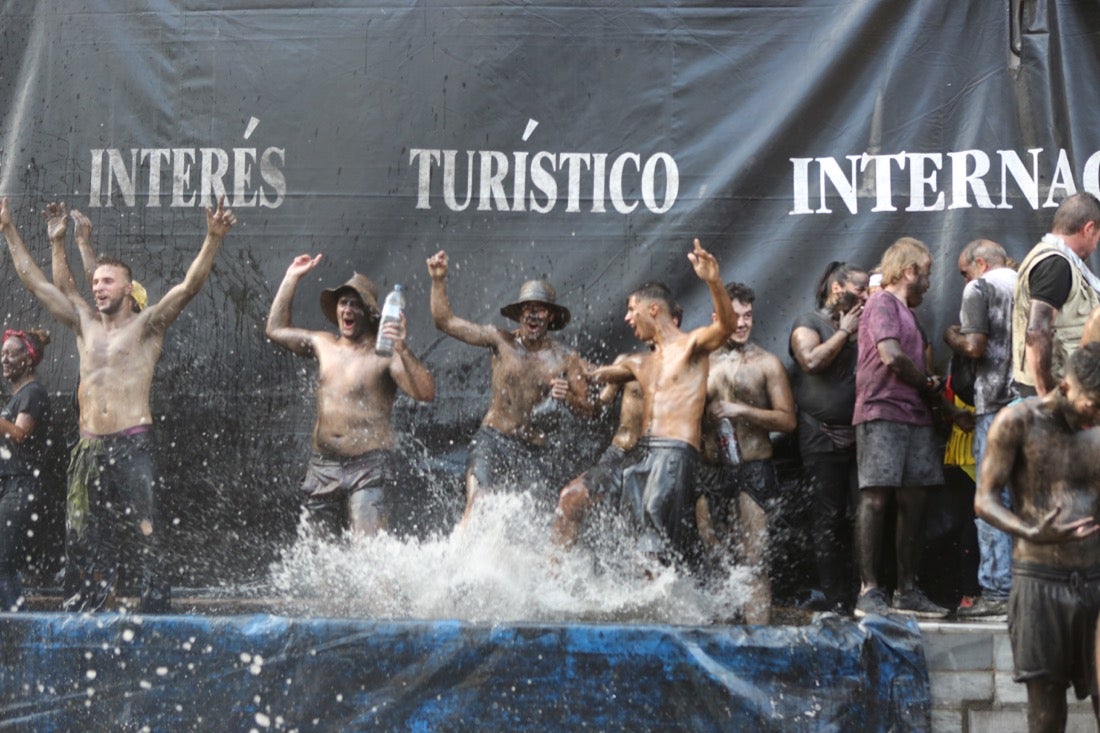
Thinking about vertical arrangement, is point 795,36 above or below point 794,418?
above

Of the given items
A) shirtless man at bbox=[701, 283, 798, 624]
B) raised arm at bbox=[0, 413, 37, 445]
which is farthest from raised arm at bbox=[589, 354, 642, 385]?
raised arm at bbox=[0, 413, 37, 445]

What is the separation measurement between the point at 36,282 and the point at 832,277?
4.11 metres

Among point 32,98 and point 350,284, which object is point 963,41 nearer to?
point 350,284

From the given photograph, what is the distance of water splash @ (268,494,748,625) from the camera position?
21.2ft

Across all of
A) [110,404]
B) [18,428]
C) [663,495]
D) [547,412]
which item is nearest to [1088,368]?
[663,495]

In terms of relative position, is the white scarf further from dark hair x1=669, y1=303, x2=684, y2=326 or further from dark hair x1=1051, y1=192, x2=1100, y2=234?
dark hair x1=669, y1=303, x2=684, y2=326

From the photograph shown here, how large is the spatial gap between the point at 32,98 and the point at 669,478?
4.04 m

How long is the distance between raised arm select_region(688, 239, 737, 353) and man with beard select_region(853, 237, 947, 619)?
25.8 inches

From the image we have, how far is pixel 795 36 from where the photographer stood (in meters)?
7.27

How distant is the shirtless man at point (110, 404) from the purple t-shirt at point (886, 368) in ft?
10.7

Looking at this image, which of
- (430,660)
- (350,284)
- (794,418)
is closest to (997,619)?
(794,418)

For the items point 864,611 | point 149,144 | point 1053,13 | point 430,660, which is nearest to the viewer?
point 430,660

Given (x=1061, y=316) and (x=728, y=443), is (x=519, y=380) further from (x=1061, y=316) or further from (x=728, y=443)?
(x=1061, y=316)

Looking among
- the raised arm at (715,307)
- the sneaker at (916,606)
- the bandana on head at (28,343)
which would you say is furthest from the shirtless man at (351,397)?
the sneaker at (916,606)
